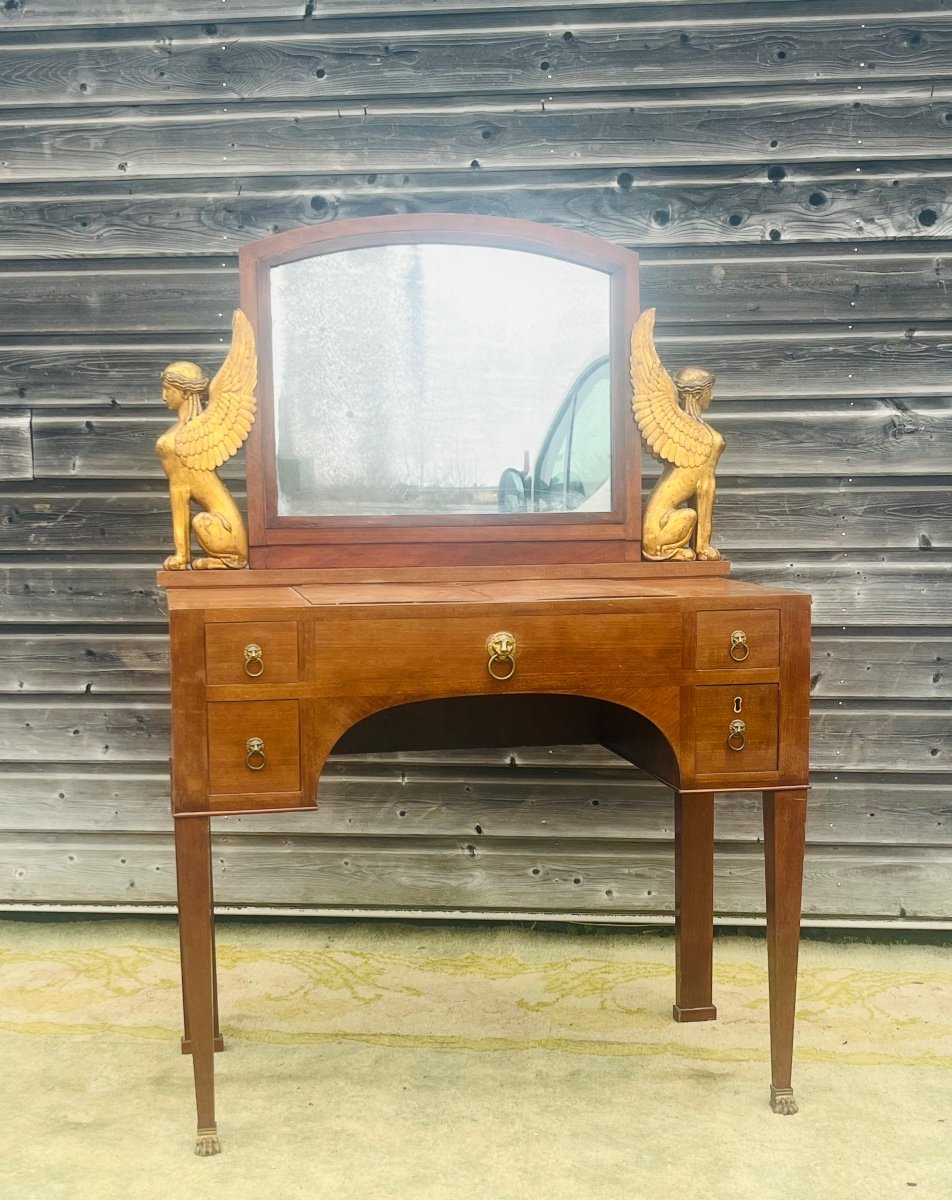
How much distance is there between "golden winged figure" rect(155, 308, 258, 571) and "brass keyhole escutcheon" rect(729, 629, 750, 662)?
3.24 feet

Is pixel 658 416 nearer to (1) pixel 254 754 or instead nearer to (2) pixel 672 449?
(2) pixel 672 449

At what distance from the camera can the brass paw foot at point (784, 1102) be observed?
6.65ft

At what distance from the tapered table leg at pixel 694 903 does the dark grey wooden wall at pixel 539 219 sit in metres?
0.45

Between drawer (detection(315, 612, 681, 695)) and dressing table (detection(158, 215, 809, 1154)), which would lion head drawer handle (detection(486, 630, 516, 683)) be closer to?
drawer (detection(315, 612, 681, 695))

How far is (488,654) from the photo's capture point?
1924mm

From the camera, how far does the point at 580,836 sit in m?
2.90

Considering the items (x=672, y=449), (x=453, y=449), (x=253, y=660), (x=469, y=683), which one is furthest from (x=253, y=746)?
(x=672, y=449)

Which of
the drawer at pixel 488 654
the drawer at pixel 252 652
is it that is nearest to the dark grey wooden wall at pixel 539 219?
the drawer at pixel 488 654

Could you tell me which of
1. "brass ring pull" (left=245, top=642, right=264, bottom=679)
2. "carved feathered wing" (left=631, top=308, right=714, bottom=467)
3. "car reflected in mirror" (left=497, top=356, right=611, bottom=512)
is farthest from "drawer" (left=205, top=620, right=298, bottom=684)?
"carved feathered wing" (left=631, top=308, right=714, bottom=467)

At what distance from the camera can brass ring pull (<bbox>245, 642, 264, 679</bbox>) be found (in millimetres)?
1869

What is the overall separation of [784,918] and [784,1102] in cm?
33

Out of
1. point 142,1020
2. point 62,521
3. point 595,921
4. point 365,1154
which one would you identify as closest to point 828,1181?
point 365,1154

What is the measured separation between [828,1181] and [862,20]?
250 centimetres

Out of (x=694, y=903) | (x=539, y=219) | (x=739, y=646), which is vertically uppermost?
(x=539, y=219)
